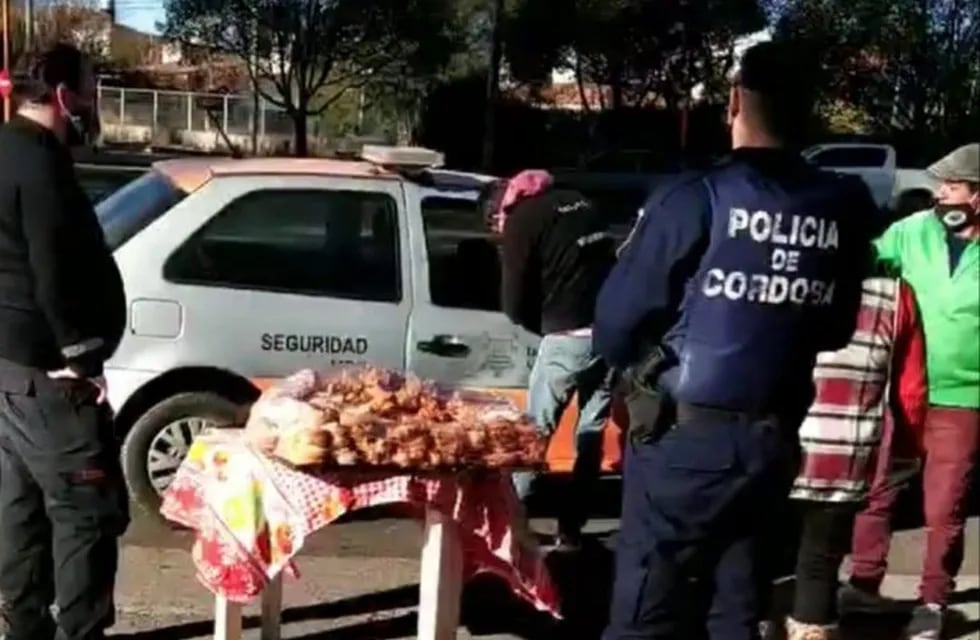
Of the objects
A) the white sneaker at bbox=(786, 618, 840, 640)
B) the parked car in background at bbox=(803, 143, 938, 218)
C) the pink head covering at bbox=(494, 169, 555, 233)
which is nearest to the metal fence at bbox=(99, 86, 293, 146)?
the parked car in background at bbox=(803, 143, 938, 218)

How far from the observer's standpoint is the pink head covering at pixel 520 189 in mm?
6781

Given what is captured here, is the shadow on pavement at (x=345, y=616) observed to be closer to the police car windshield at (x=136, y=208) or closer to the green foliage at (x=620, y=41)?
the police car windshield at (x=136, y=208)

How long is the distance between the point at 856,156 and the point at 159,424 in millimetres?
21358

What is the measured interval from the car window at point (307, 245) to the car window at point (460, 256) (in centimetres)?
16

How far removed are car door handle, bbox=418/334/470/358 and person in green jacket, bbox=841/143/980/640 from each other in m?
2.01

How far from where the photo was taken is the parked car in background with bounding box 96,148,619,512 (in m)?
7.16

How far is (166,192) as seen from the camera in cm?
732

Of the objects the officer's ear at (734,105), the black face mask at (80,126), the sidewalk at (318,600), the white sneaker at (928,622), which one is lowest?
the sidewalk at (318,600)

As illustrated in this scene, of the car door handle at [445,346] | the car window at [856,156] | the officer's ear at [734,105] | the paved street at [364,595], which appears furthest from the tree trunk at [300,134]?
the officer's ear at [734,105]

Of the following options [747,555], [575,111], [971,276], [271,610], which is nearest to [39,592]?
[271,610]

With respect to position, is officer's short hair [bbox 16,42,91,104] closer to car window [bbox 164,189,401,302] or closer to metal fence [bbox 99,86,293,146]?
car window [bbox 164,189,401,302]

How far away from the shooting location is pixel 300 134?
75.4 feet

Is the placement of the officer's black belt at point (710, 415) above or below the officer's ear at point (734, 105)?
below

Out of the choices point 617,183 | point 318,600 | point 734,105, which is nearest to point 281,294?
point 318,600
